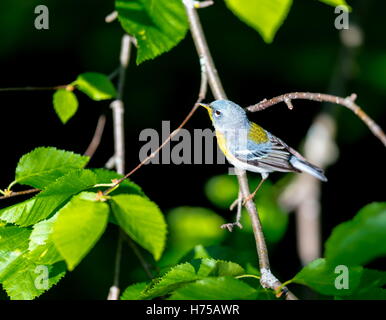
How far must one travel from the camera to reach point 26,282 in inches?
54.8

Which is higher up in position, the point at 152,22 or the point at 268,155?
the point at 152,22

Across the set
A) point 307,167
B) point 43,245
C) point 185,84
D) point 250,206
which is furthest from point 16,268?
point 185,84

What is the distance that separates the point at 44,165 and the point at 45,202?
266mm

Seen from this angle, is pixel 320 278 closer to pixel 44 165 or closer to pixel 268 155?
pixel 44 165

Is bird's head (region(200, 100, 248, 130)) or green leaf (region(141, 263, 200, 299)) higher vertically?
bird's head (region(200, 100, 248, 130))

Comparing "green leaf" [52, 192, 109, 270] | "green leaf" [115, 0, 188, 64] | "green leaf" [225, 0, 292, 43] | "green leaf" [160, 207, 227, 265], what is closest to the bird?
"green leaf" [160, 207, 227, 265]

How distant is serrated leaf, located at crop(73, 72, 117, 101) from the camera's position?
2160 millimetres

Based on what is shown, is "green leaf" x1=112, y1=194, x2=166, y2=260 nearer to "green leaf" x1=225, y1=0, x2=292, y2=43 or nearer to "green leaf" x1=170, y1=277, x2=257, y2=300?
"green leaf" x1=170, y1=277, x2=257, y2=300

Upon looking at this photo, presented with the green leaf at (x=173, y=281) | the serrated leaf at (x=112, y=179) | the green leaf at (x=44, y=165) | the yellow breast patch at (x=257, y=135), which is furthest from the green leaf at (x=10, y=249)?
the yellow breast patch at (x=257, y=135)

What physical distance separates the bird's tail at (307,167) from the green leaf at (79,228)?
5.46 ft

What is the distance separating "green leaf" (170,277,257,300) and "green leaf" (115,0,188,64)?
798 mm

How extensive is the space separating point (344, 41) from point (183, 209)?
81.4 inches

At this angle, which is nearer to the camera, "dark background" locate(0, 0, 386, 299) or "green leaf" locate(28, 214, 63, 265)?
"green leaf" locate(28, 214, 63, 265)

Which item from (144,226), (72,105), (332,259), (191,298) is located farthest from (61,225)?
(72,105)
